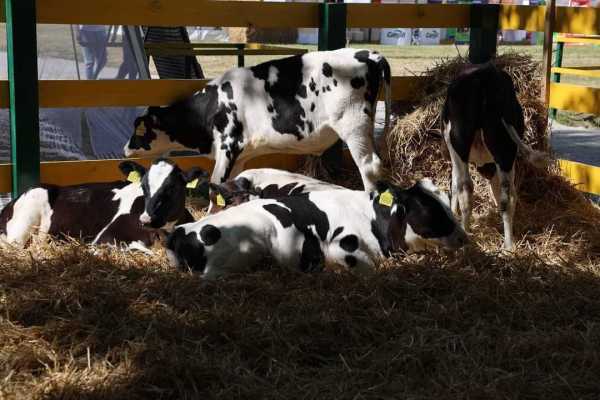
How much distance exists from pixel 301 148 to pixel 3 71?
4349 millimetres

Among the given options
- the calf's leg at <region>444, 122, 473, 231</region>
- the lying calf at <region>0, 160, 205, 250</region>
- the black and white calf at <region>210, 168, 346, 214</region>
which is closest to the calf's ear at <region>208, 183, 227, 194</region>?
the black and white calf at <region>210, 168, 346, 214</region>

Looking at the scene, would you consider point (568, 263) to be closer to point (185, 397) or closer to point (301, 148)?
point (301, 148)

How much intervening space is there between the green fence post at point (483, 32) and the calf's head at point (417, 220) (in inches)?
126

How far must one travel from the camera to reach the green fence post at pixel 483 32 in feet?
29.1

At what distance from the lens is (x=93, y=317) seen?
4879mm

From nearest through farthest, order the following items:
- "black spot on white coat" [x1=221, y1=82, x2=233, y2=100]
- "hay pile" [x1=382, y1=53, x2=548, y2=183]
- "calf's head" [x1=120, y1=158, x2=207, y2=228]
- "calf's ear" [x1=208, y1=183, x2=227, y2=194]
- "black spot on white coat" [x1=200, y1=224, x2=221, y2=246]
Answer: "black spot on white coat" [x1=200, y1=224, x2=221, y2=246]
"calf's head" [x1=120, y1=158, x2=207, y2=228]
"calf's ear" [x1=208, y1=183, x2=227, y2=194]
"black spot on white coat" [x1=221, y1=82, x2=233, y2=100]
"hay pile" [x1=382, y1=53, x2=548, y2=183]

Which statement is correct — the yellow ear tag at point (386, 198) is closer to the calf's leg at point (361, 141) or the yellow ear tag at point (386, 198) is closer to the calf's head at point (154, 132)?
the calf's leg at point (361, 141)

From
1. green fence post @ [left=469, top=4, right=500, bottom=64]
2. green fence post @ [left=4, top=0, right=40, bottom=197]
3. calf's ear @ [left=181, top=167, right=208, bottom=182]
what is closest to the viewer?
calf's ear @ [left=181, top=167, right=208, bottom=182]

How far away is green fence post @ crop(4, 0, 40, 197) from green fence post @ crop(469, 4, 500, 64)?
4040 mm

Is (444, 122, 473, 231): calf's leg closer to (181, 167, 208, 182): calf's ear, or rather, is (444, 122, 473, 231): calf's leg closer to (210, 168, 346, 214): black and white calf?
(210, 168, 346, 214): black and white calf

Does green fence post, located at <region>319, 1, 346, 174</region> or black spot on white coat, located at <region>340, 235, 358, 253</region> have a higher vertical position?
green fence post, located at <region>319, 1, 346, 174</region>

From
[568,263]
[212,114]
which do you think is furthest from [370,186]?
[568,263]

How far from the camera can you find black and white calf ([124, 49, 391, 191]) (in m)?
7.52

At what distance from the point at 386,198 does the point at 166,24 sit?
8.81 ft
